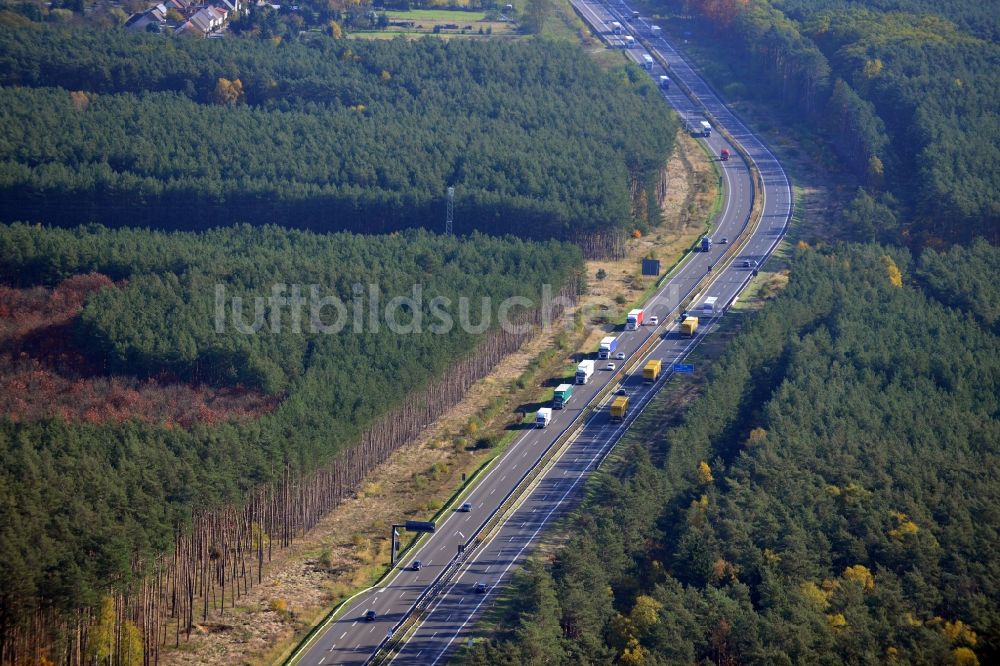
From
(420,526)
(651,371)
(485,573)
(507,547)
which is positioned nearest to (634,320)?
(651,371)

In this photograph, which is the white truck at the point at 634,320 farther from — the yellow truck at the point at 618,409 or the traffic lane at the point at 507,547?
the yellow truck at the point at 618,409

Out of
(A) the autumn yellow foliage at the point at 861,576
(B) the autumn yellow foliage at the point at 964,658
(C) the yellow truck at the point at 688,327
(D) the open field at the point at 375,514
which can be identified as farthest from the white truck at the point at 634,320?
(B) the autumn yellow foliage at the point at 964,658

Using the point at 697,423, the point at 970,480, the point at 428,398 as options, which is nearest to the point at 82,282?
the point at 428,398

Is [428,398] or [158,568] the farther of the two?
[428,398]

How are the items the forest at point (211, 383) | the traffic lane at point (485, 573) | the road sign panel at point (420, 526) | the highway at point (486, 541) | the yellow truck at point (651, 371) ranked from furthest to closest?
the yellow truck at point (651, 371) < the road sign panel at point (420, 526) < the highway at point (486, 541) < the traffic lane at point (485, 573) < the forest at point (211, 383)

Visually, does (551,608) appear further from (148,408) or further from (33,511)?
(148,408)

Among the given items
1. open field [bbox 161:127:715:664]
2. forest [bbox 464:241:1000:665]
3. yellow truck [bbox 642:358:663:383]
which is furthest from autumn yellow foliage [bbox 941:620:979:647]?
yellow truck [bbox 642:358:663:383]
